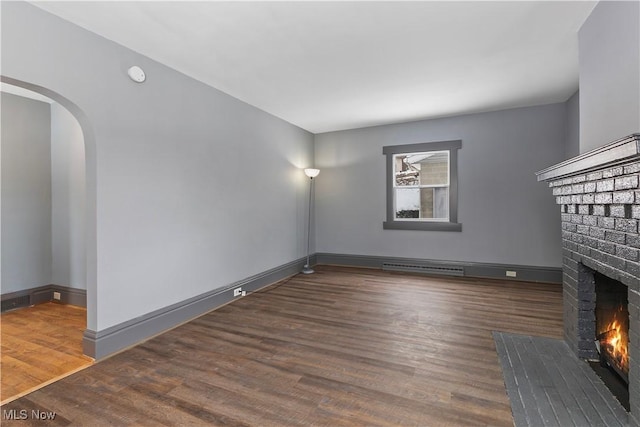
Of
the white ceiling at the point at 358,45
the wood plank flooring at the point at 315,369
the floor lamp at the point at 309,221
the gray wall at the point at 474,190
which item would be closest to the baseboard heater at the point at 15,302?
the wood plank flooring at the point at 315,369

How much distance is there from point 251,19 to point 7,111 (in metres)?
3.37

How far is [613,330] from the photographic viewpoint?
1.99 meters

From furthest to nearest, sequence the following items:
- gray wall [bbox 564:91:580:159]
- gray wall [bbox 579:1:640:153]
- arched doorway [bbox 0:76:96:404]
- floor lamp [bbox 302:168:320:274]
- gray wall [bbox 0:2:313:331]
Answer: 1. floor lamp [bbox 302:168:320:274]
2. gray wall [bbox 564:91:580:159]
3. arched doorway [bbox 0:76:96:404]
4. gray wall [bbox 0:2:313:331]
5. gray wall [bbox 579:1:640:153]

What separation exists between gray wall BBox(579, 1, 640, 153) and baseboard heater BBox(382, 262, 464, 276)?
2.91 m

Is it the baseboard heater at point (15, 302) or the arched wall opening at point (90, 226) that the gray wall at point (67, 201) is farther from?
the arched wall opening at point (90, 226)

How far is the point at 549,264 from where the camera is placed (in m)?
4.41

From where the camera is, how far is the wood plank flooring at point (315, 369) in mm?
1718

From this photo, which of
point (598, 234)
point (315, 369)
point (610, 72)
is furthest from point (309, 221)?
point (610, 72)

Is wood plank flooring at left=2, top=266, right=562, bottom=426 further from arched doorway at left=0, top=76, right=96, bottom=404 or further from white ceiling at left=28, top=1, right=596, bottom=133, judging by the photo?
white ceiling at left=28, top=1, right=596, bottom=133

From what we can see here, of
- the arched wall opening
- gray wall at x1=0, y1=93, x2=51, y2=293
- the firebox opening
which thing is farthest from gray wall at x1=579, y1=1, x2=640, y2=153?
gray wall at x1=0, y1=93, x2=51, y2=293

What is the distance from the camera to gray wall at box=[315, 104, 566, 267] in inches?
173

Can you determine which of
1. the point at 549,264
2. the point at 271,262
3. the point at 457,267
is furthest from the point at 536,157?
the point at 271,262

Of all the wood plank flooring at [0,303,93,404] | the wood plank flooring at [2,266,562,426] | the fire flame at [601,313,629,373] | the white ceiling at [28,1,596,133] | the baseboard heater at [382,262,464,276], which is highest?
the white ceiling at [28,1,596,133]

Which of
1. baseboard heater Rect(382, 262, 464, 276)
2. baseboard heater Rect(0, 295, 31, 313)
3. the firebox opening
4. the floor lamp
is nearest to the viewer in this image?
the firebox opening
